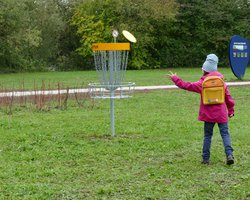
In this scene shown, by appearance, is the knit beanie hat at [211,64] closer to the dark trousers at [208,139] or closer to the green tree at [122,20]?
the dark trousers at [208,139]

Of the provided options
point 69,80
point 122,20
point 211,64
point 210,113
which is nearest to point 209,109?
point 210,113

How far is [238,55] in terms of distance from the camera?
22.0m

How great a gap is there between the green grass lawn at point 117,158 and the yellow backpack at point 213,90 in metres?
0.82

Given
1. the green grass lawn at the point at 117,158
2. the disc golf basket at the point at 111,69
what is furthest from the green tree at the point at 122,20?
the disc golf basket at the point at 111,69

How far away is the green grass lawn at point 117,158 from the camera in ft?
16.6

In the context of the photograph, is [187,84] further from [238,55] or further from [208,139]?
[238,55]

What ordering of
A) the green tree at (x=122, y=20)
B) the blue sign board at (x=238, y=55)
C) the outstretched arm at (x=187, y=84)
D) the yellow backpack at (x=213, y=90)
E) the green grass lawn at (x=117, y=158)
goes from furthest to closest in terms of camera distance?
1. the green tree at (x=122, y=20)
2. the blue sign board at (x=238, y=55)
3. the outstretched arm at (x=187, y=84)
4. the yellow backpack at (x=213, y=90)
5. the green grass lawn at (x=117, y=158)

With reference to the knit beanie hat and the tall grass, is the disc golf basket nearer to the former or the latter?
the tall grass

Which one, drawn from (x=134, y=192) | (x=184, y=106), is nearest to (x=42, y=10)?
(x=184, y=106)

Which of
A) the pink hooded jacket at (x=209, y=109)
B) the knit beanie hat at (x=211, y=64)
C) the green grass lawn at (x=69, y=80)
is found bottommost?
the green grass lawn at (x=69, y=80)

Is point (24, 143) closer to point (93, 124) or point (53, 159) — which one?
point (53, 159)

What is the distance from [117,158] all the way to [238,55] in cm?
1652

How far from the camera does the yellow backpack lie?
20.1ft

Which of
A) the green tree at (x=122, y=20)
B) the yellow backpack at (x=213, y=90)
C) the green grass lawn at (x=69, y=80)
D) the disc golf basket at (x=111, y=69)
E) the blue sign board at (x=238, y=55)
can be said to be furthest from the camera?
the green tree at (x=122, y=20)
